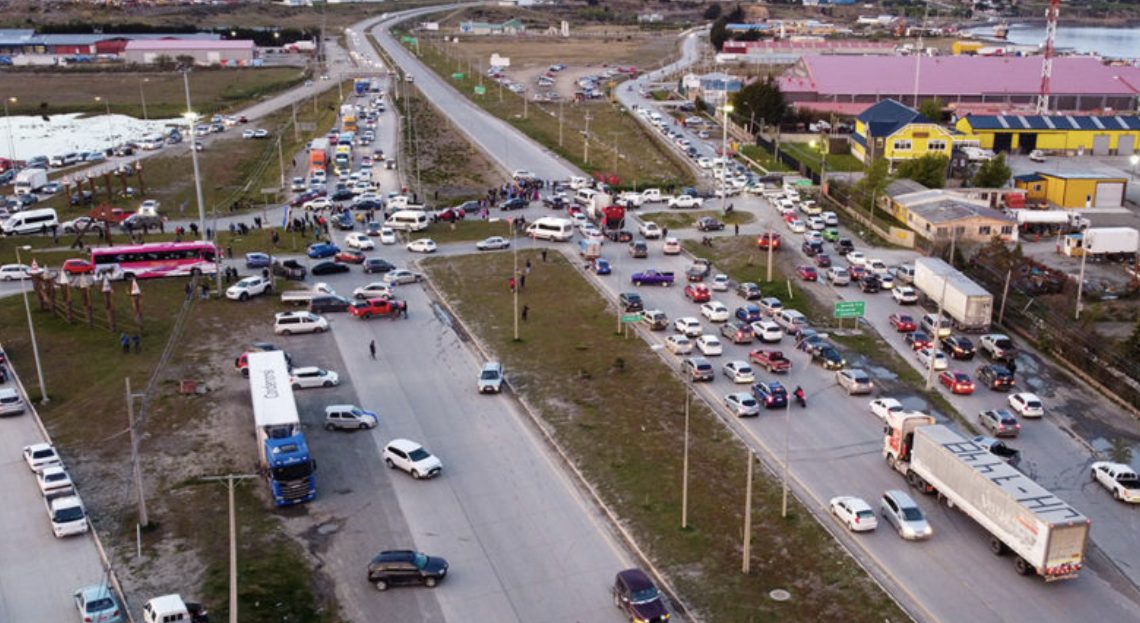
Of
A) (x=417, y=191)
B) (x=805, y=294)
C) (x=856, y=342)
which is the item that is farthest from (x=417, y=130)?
(x=856, y=342)

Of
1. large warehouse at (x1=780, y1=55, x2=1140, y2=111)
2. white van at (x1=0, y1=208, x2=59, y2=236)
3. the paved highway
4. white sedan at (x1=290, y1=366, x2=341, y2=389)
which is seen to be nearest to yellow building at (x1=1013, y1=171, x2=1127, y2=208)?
the paved highway

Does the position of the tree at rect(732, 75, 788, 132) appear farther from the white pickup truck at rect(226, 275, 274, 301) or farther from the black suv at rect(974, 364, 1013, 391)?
the black suv at rect(974, 364, 1013, 391)

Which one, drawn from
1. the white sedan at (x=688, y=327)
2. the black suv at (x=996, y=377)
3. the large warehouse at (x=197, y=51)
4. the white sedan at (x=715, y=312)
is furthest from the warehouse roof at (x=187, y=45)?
the black suv at (x=996, y=377)

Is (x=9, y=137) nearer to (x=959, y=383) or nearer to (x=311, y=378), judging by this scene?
(x=311, y=378)

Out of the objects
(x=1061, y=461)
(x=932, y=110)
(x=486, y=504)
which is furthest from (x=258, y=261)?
(x=932, y=110)

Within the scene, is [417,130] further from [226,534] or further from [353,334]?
[226,534]
